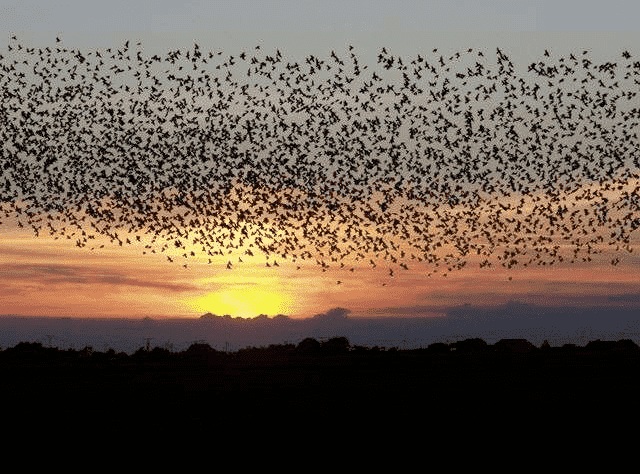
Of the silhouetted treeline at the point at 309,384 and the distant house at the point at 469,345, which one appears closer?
the silhouetted treeline at the point at 309,384

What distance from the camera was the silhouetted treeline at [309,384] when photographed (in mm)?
42906

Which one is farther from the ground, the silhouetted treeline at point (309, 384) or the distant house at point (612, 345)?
the distant house at point (612, 345)

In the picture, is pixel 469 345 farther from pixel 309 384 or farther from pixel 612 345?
pixel 309 384

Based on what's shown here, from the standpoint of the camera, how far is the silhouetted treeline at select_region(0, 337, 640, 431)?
42906mm

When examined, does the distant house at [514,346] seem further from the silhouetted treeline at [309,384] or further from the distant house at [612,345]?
the distant house at [612,345]

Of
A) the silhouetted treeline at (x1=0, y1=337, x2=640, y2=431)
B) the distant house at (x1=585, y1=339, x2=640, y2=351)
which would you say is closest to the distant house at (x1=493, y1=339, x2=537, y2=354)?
the silhouetted treeline at (x1=0, y1=337, x2=640, y2=431)

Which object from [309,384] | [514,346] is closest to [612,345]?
[514,346]

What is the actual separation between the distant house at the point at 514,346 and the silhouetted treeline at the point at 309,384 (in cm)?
9

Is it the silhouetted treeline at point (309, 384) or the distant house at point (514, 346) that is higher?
the distant house at point (514, 346)

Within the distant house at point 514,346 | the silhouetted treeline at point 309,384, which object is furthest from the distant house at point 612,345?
the distant house at point 514,346

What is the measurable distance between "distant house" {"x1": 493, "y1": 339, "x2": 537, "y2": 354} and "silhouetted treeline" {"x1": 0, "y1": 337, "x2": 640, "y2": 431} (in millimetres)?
88

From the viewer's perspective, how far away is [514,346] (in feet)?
298

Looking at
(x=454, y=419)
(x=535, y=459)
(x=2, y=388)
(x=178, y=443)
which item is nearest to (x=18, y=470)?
(x=178, y=443)

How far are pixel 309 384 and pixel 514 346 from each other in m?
36.4
